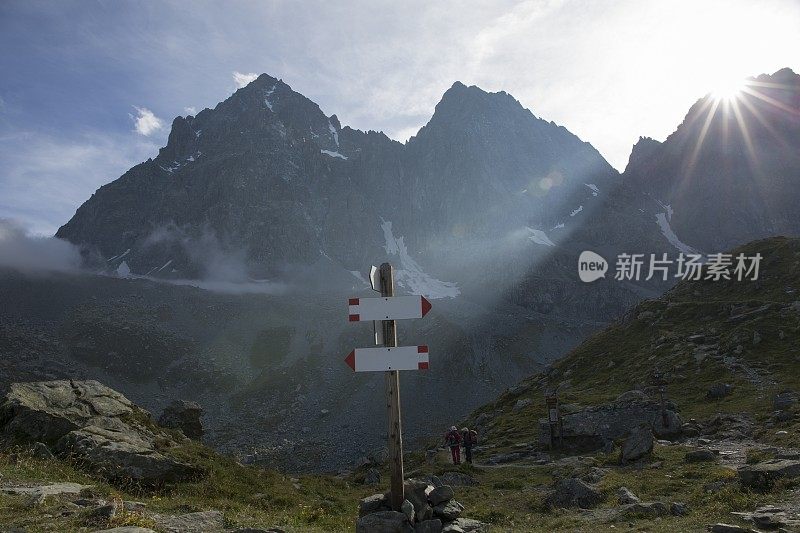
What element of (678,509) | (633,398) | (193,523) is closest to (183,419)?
(193,523)

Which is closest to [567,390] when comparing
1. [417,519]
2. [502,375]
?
[417,519]

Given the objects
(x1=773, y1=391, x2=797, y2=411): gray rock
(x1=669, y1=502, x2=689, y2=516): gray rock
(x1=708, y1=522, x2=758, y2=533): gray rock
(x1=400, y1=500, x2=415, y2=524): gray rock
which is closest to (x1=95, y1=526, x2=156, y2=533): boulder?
(x1=400, y1=500, x2=415, y2=524): gray rock

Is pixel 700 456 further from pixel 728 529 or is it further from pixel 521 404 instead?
pixel 521 404

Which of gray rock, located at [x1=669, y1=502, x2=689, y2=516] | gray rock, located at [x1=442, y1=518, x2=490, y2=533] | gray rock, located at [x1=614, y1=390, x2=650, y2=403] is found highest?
gray rock, located at [x1=442, y1=518, x2=490, y2=533]

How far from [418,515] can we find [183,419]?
110ft

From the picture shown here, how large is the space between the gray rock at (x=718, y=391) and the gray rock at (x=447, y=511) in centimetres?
3434

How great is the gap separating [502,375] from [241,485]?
131804mm

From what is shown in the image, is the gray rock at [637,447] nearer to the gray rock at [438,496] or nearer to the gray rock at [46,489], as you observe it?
the gray rock at [438,496]

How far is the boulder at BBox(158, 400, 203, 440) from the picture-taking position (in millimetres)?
37250

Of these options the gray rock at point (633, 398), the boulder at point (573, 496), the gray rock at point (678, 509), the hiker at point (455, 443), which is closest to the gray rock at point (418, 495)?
the gray rock at point (678, 509)

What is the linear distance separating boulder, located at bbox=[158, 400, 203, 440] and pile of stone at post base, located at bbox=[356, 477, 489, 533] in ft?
105

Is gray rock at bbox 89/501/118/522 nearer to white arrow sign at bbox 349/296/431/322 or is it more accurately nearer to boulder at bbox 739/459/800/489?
white arrow sign at bbox 349/296/431/322

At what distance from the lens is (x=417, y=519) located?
1016cm

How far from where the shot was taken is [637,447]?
70.1ft
